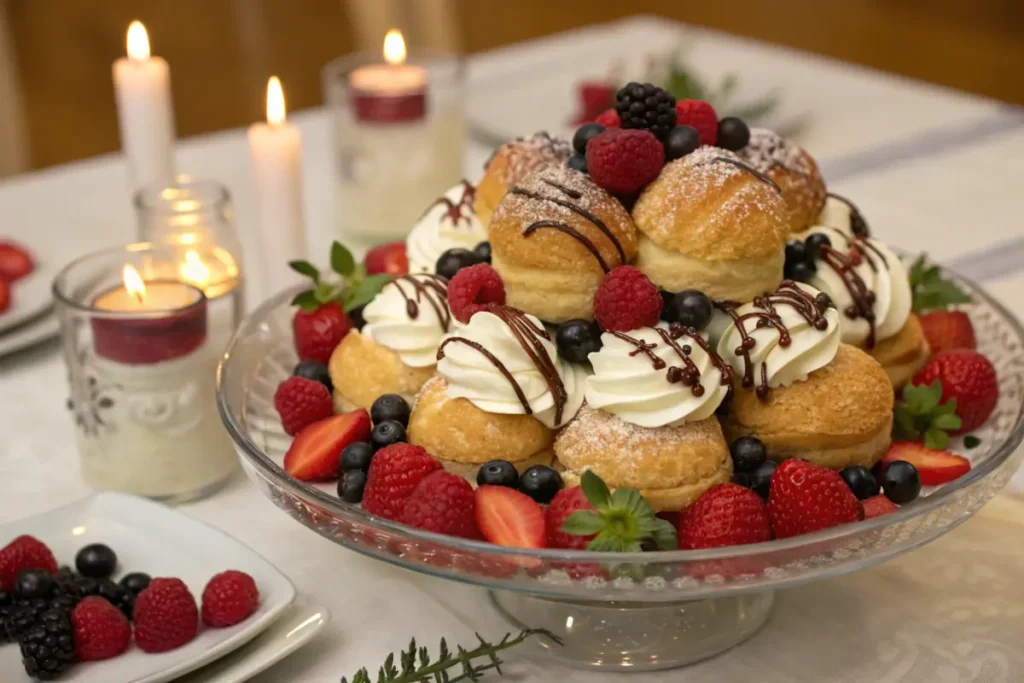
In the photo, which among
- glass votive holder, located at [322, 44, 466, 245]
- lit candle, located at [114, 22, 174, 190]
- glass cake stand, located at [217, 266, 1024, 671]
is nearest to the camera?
glass cake stand, located at [217, 266, 1024, 671]

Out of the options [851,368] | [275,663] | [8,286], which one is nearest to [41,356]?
[8,286]

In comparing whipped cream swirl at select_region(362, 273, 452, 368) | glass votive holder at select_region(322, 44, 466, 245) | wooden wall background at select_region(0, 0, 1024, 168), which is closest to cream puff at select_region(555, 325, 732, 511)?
whipped cream swirl at select_region(362, 273, 452, 368)

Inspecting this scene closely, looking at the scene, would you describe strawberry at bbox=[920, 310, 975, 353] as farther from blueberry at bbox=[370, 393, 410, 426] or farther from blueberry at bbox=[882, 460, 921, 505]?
blueberry at bbox=[370, 393, 410, 426]

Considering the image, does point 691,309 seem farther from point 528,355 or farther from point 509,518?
point 509,518

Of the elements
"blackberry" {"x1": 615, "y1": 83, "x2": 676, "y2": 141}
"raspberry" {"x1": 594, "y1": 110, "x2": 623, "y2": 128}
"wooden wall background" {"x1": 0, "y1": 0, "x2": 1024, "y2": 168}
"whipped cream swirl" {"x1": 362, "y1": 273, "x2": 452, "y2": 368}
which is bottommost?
"wooden wall background" {"x1": 0, "y1": 0, "x2": 1024, "y2": 168}

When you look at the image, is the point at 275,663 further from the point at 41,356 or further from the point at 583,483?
the point at 41,356

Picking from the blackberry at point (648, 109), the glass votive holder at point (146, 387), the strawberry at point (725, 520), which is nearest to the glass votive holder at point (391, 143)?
the glass votive holder at point (146, 387)
